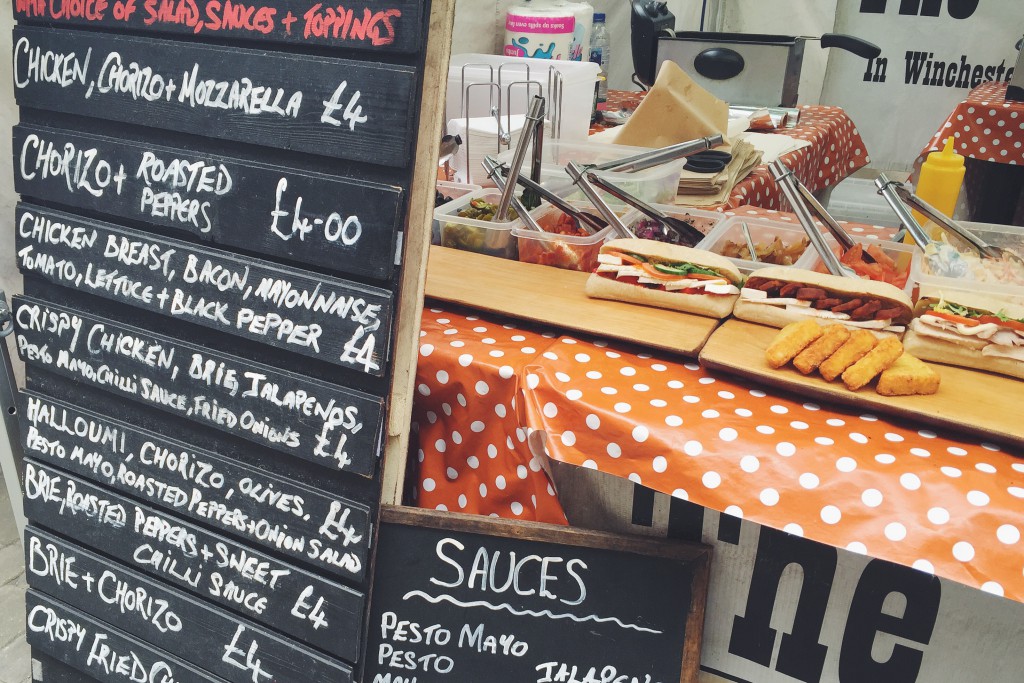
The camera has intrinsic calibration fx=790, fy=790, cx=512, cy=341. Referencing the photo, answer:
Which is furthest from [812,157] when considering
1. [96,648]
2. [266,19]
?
[96,648]

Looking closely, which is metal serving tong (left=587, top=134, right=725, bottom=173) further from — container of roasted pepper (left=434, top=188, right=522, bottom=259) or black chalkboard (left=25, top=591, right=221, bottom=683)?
black chalkboard (left=25, top=591, right=221, bottom=683)

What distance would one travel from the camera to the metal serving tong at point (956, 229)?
147 cm

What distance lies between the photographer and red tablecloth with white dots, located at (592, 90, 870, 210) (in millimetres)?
2596

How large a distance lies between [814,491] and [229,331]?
0.86m

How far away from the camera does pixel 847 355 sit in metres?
1.13

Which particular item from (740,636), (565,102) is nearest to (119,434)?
(740,636)

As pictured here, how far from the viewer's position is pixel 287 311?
45.3 inches

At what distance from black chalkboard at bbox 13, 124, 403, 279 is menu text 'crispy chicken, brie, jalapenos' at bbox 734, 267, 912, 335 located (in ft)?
2.06

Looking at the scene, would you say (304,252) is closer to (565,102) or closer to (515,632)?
(515,632)

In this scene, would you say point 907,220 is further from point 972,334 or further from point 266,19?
point 266,19

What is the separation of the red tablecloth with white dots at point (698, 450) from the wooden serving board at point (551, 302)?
35 mm

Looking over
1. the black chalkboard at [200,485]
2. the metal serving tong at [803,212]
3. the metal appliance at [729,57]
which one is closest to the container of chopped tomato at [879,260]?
the metal serving tong at [803,212]

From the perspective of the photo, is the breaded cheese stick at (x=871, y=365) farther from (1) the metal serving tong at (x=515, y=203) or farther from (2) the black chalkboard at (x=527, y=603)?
(1) the metal serving tong at (x=515, y=203)

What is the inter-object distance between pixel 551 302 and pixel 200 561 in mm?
749
